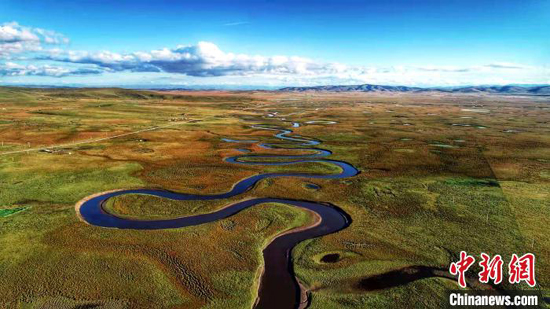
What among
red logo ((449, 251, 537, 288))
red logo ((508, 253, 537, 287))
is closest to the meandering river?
red logo ((449, 251, 537, 288))

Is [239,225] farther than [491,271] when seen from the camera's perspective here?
Yes

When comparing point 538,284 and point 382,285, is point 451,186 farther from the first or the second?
point 382,285

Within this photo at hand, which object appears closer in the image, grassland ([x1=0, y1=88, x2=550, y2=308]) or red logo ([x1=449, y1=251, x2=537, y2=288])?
grassland ([x1=0, y1=88, x2=550, y2=308])

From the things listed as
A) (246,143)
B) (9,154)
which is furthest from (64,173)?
(246,143)

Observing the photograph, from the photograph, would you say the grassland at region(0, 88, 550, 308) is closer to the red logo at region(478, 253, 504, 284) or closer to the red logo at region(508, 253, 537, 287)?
the red logo at region(508, 253, 537, 287)

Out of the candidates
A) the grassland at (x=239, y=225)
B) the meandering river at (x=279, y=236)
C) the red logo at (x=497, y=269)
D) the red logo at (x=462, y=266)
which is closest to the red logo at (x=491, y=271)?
the red logo at (x=497, y=269)

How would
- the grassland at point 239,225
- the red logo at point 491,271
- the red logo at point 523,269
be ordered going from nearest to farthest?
the grassland at point 239,225
the red logo at point 523,269
the red logo at point 491,271

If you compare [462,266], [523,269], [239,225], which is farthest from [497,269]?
[239,225]

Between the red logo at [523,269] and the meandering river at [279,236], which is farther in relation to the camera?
the red logo at [523,269]

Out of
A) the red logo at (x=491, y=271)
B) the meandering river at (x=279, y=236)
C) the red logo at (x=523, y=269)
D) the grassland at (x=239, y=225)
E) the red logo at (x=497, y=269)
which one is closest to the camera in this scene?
the grassland at (x=239, y=225)

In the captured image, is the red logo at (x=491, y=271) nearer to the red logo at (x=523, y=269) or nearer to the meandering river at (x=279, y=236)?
the red logo at (x=523, y=269)

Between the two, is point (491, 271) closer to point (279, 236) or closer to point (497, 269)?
point (497, 269)

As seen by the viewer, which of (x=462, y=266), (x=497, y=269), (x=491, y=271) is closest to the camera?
(x=497, y=269)
